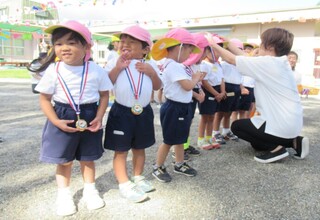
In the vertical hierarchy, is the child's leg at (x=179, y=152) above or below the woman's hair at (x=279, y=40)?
below

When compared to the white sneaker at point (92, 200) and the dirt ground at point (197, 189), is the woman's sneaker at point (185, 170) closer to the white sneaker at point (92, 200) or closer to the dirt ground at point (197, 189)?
the dirt ground at point (197, 189)

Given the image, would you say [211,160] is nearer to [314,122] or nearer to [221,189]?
[221,189]

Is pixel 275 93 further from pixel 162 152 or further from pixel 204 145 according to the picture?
pixel 162 152

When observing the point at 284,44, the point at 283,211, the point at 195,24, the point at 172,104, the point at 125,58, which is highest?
the point at 195,24

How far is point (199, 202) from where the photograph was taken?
7.39 ft

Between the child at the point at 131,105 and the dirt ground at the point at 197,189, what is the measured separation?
234mm

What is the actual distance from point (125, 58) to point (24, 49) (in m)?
28.7

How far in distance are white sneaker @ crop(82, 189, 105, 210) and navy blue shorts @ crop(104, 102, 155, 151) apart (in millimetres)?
366

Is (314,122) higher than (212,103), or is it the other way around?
(212,103)

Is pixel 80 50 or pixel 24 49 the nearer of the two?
pixel 80 50

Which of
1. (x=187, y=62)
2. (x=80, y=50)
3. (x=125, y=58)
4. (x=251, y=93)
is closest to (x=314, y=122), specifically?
(x=251, y=93)

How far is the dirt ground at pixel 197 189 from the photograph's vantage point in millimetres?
2082

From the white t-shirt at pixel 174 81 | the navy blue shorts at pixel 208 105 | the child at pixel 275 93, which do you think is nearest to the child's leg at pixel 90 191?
the white t-shirt at pixel 174 81

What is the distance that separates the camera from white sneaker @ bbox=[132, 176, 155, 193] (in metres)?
2.41
